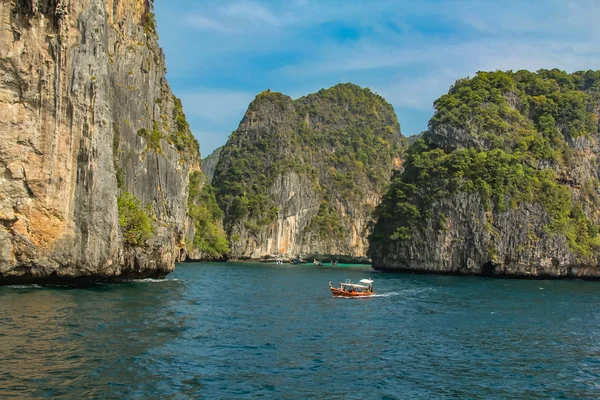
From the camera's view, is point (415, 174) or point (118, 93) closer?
point (118, 93)

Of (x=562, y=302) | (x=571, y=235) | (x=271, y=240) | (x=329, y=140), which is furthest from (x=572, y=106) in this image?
(x=329, y=140)

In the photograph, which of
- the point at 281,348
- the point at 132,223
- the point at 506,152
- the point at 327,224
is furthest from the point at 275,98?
the point at 281,348

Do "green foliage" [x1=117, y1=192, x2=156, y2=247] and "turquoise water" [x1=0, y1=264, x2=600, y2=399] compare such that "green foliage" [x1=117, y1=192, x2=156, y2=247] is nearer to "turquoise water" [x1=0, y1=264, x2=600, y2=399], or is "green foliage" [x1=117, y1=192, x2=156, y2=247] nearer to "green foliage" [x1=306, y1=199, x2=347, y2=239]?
"turquoise water" [x1=0, y1=264, x2=600, y2=399]

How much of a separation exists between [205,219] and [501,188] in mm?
63572

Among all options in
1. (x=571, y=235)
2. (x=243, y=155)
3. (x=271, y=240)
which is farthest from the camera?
(x=243, y=155)

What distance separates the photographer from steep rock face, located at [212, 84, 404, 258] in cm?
13475

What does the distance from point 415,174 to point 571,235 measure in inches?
1013

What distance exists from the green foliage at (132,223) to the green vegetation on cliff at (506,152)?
2014 inches

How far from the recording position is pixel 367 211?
172875 mm

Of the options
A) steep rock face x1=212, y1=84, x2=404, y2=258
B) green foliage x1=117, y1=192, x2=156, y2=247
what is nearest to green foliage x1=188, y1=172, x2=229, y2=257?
steep rock face x1=212, y1=84, x2=404, y2=258

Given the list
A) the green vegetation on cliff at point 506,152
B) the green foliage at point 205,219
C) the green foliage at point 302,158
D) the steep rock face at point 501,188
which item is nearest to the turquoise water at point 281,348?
the steep rock face at point 501,188

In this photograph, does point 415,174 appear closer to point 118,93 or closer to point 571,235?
point 571,235

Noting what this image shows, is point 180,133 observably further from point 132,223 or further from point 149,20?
point 132,223

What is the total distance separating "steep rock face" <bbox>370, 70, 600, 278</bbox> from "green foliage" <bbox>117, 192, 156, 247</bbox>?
165 ft
